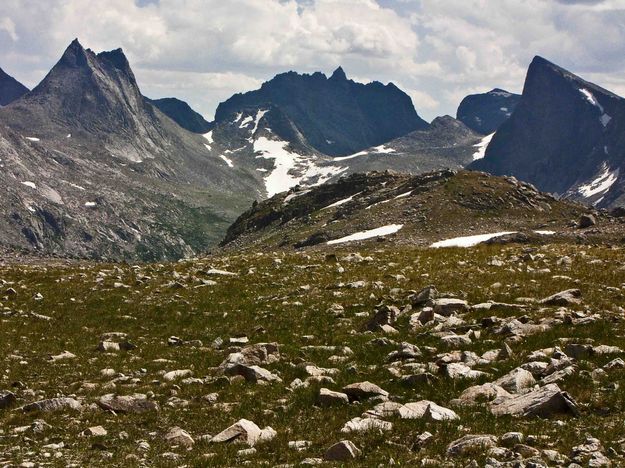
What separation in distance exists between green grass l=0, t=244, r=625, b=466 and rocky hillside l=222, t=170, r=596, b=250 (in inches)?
2201

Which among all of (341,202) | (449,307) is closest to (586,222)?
(341,202)

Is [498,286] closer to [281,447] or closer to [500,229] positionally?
[281,447]

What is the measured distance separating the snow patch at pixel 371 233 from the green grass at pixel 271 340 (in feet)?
191

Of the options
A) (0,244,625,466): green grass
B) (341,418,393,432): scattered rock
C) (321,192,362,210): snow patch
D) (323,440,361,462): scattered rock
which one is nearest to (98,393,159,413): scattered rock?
(0,244,625,466): green grass

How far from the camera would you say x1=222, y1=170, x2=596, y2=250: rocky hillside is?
97625 millimetres

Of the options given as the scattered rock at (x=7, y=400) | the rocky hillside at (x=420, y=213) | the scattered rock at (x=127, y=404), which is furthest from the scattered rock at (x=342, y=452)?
the rocky hillside at (x=420, y=213)

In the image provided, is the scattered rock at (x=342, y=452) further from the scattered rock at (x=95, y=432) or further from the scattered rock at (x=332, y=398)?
the scattered rock at (x=95, y=432)

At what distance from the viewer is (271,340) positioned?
22203 mm

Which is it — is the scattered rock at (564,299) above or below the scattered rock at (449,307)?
above

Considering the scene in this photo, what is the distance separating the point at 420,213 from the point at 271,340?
87271 millimetres

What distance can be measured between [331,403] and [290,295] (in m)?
14.2

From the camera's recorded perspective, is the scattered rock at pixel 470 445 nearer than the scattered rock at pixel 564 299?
Yes

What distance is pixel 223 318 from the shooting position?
26.2 m

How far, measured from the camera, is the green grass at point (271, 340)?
1250 cm
